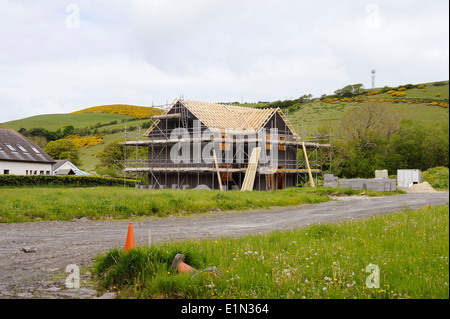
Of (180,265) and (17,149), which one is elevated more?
(17,149)

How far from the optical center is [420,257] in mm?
6590

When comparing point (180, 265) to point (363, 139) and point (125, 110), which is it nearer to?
point (363, 139)

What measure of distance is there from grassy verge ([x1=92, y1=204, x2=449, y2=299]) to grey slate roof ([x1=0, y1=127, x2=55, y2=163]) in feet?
144

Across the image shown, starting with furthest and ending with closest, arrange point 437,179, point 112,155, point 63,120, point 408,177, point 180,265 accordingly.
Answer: point 63,120, point 112,155, point 437,179, point 408,177, point 180,265

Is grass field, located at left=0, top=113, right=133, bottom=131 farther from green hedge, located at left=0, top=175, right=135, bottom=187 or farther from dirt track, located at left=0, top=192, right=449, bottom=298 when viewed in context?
dirt track, located at left=0, top=192, right=449, bottom=298

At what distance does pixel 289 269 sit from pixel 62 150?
66.7 metres

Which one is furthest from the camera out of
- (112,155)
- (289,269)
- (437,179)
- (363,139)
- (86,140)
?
(86,140)

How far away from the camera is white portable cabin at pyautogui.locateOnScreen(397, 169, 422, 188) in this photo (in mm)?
36656

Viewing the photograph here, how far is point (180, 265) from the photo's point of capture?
21.1 ft

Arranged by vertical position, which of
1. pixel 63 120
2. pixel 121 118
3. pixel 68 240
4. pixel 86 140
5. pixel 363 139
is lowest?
pixel 68 240

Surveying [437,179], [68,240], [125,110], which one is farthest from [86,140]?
[68,240]

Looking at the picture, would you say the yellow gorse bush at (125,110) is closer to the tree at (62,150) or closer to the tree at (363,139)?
the tree at (62,150)
